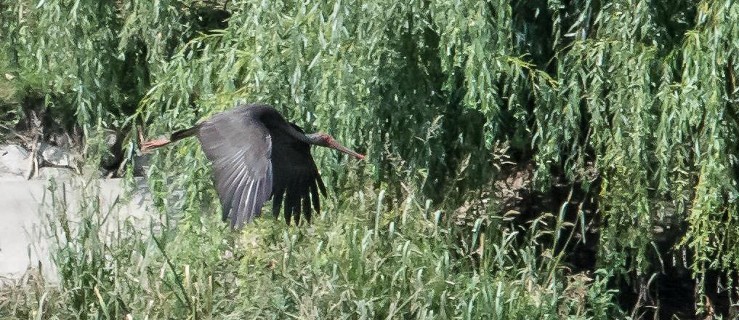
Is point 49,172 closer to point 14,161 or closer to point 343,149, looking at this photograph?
point 14,161

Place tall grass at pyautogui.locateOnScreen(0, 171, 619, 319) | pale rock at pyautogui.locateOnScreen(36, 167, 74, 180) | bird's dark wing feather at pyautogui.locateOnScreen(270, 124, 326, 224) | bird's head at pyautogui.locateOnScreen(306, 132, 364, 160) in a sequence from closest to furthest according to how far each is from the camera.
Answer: tall grass at pyautogui.locateOnScreen(0, 171, 619, 319) < bird's head at pyautogui.locateOnScreen(306, 132, 364, 160) < bird's dark wing feather at pyautogui.locateOnScreen(270, 124, 326, 224) < pale rock at pyautogui.locateOnScreen(36, 167, 74, 180)

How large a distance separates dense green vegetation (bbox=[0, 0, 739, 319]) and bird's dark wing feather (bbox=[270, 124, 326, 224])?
0.10 metres

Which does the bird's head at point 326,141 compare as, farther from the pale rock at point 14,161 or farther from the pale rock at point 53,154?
the pale rock at point 14,161

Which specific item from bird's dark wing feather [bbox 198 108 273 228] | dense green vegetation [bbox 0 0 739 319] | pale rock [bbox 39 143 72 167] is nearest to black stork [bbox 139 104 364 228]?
bird's dark wing feather [bbox 198 108 273 228]

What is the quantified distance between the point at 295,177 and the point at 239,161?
525 mm

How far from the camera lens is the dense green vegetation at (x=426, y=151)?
613cm

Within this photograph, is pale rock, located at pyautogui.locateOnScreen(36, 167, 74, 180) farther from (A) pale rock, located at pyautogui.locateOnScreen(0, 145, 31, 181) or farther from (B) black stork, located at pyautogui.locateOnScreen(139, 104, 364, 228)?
(B) black stork, located at pyautogui.locateOnScreen(139, 104, 364, 228)

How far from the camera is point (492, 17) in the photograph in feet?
21.5

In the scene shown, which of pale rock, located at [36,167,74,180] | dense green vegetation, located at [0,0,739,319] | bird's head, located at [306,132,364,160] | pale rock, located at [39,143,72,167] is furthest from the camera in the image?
pale rock, located at [39,143,72,167]

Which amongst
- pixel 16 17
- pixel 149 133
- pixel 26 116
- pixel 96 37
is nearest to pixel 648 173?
pixel 149 133

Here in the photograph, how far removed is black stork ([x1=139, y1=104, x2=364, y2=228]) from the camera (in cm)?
603

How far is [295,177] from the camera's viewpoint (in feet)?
21.7

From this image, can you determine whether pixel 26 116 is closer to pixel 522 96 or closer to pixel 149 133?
pixel 149 133

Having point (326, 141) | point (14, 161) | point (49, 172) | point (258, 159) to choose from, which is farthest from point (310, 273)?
point (14, 161)
